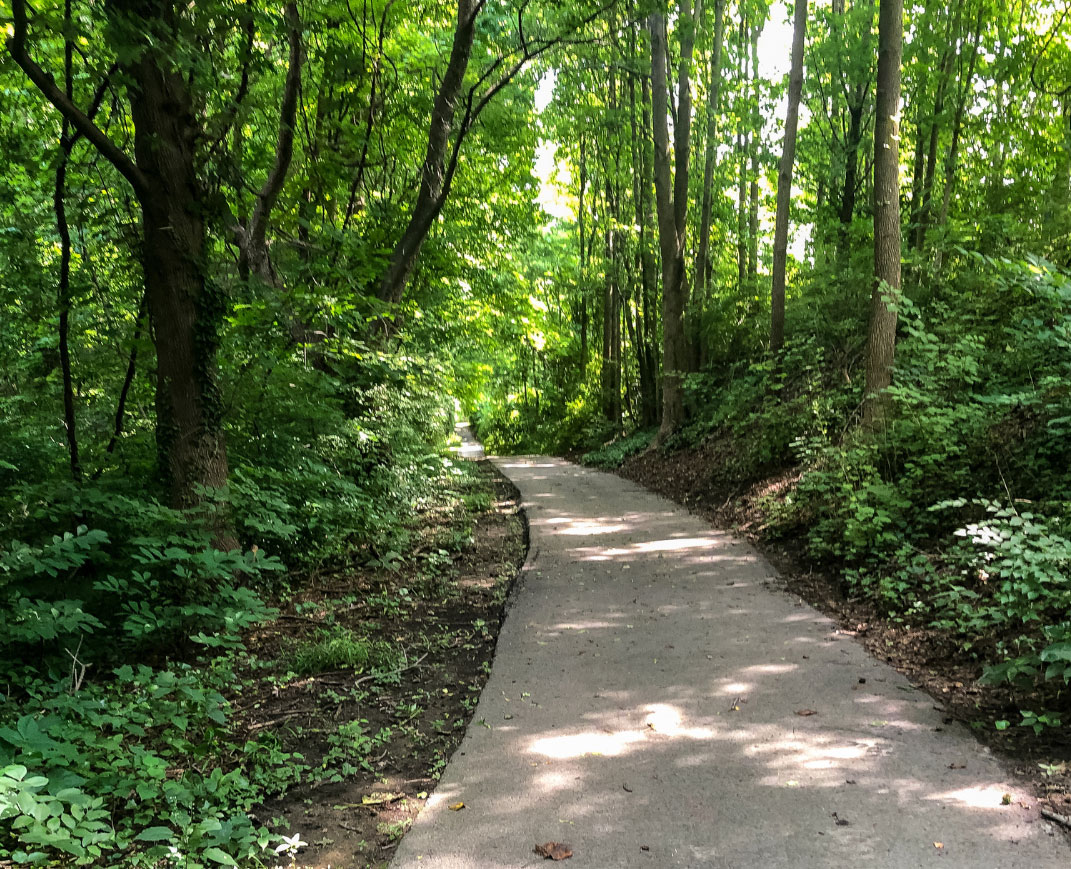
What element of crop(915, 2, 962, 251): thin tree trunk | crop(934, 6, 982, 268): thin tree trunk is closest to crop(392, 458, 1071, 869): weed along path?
crop(934, 6, 982, 268): thin tree trunk

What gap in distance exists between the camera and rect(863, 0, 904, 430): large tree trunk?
8.21m

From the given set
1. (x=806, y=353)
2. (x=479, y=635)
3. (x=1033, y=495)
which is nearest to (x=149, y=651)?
(x=479, y=635)

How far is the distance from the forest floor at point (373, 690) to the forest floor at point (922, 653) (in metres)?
2.93

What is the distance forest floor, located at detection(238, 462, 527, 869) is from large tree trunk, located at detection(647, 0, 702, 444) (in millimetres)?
9246

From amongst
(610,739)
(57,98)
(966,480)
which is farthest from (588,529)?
(57,98)

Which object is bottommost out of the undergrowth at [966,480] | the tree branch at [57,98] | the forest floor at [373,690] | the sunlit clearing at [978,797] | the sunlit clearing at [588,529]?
the forest floor at [373,690]

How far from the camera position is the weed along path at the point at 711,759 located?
2895 mm

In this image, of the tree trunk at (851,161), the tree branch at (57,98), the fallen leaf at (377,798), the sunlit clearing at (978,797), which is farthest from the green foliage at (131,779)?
the tree trunk at (851,161)

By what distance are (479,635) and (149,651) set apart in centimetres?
260

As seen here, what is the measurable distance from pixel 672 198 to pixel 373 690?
15102 millimetres

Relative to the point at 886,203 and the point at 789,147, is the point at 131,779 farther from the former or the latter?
the point at 789,147

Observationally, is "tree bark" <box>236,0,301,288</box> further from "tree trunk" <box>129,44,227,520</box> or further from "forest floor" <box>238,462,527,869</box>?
"forest floor" <box>238,462,527,869</box>

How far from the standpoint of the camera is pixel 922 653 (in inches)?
194

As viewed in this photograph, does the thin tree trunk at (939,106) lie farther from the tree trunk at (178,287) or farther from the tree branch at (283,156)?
the tree trunk at (178,287)
